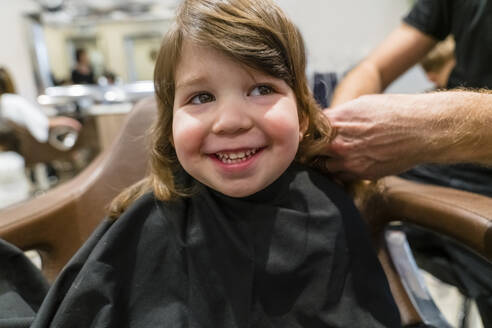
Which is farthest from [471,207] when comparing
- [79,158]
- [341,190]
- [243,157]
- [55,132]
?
[79,158]

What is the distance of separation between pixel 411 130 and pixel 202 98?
0.37 meters

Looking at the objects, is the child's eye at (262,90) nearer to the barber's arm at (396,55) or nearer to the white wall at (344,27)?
the barber's arm at (396,55)

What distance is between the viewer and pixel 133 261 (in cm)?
61

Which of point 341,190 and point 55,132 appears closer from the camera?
point 341,190

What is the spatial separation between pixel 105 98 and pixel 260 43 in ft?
12.5

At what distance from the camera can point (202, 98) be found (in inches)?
21.6

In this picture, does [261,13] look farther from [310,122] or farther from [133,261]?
[133,261]

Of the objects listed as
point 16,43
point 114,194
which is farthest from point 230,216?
point 16,43

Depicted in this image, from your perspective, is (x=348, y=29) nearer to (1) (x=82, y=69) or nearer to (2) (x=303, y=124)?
(1) (x=82, y=69)

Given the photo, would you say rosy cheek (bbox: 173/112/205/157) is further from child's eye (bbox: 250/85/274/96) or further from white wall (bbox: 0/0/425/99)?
white wall (bbox: 0/0/425/99)

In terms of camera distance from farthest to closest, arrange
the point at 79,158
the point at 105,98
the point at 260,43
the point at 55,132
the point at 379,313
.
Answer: the point at 105,98, the point at 79,158, the point at 55,132, the point at 379,313, the point at 260,43

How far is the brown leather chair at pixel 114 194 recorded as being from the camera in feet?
2.03

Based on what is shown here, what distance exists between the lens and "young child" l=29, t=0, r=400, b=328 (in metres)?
0.53

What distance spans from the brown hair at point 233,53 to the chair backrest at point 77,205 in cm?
24
